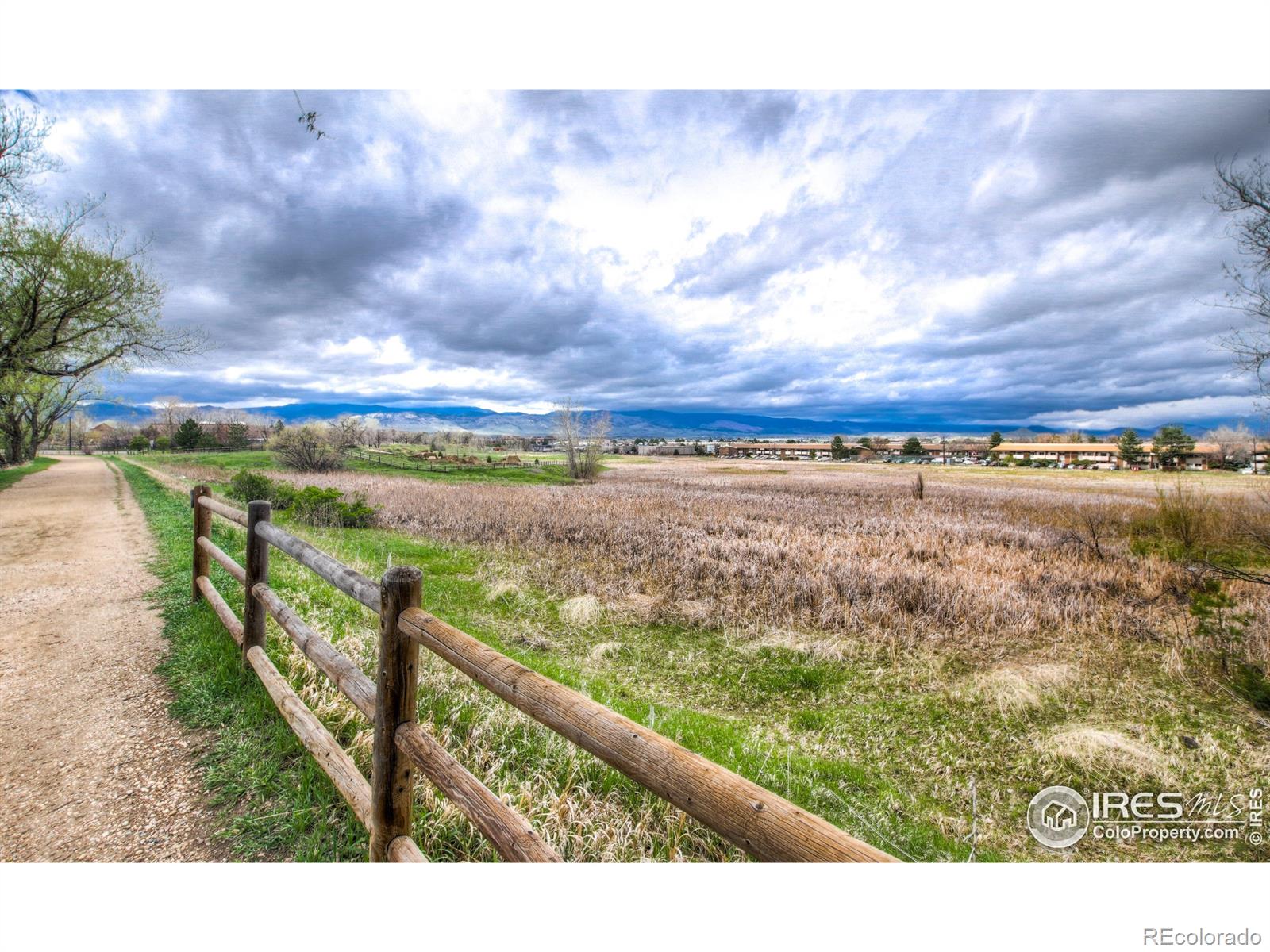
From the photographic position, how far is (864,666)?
6316 mm

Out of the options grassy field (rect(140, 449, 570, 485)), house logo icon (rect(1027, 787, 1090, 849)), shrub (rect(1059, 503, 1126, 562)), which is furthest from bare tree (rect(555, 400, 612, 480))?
house logo icon (rect(1027, 787, 1090, 849))

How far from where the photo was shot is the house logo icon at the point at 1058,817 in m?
3.56

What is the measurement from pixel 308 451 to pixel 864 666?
39566 mm

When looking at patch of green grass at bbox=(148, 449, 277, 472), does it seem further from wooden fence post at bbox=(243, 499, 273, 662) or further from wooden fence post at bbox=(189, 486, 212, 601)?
wooden fence post at bbox=(243, 499, 273, 662)

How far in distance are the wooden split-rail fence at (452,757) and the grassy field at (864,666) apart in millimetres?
627

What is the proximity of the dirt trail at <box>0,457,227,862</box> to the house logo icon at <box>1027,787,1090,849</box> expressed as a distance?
526 centimetres

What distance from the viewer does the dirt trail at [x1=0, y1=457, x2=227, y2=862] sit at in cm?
293

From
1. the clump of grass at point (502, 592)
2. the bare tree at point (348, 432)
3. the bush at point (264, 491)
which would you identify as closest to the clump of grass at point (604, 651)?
the clump of grass at point (502, 592)

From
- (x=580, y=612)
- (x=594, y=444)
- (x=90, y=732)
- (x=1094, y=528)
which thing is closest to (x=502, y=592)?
(x=580, y=612)

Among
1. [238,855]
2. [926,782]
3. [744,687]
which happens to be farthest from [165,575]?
[926,782]

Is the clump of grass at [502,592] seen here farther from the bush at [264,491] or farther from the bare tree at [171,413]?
the bare tree at [171,413]

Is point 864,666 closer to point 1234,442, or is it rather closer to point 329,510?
point 1234,442
